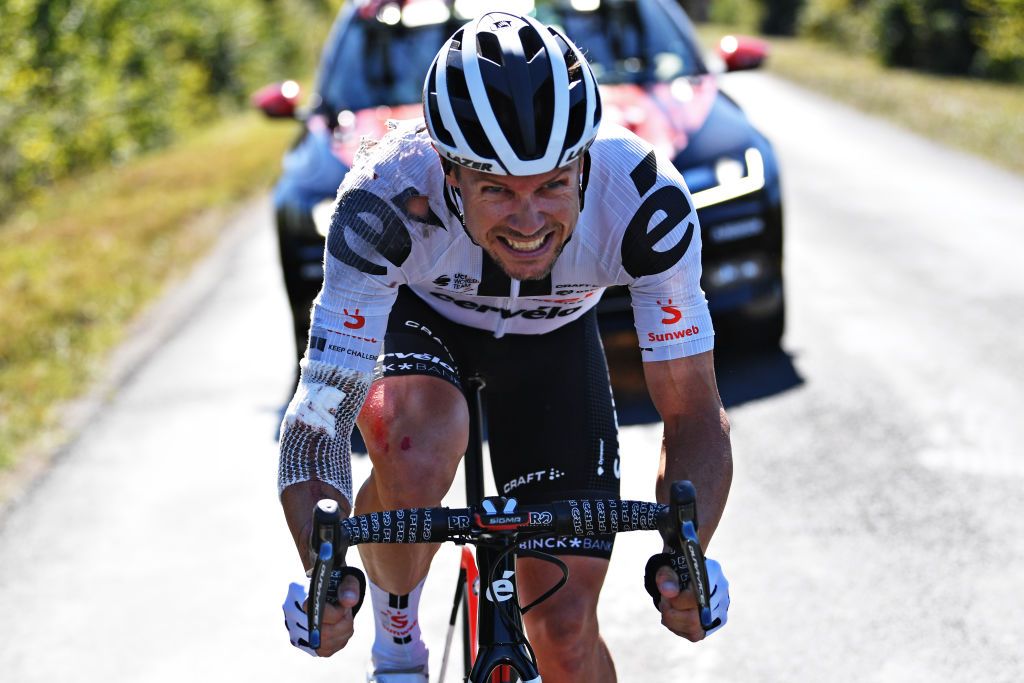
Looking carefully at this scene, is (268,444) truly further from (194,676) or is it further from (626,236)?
(626,236)

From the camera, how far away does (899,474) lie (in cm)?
604

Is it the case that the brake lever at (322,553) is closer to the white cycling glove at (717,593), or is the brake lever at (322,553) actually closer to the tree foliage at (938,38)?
the white cycling glove at (717,593)

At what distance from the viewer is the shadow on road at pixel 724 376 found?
7031 mm

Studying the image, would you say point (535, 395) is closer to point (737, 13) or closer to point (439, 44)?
point (439, 44)

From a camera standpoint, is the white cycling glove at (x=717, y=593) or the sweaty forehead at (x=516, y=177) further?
the sweaty forehead at (x=516, y=177)

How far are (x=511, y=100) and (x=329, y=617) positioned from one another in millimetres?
1129

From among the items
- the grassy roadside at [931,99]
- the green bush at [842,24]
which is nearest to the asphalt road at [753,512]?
the grassy roadside at [931,99]

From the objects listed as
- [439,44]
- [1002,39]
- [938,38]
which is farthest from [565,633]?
[938,38]

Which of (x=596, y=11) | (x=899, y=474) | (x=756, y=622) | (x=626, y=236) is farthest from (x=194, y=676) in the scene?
(x=596, y=11)

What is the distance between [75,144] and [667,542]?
1922 cm

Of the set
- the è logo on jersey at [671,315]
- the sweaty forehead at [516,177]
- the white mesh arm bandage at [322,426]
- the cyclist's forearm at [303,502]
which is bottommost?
the cyclist's forearm at [303,502]

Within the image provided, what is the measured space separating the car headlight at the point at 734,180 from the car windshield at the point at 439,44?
0.98 m

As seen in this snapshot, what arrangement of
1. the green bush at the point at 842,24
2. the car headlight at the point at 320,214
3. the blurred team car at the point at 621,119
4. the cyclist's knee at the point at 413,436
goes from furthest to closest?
the green bush at the point at 842,24
the blurred team car at the point at 621,119
the car headlight at the point at 320,214
the cyclist's knee at the point at 413,436

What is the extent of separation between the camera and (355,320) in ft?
10.2
